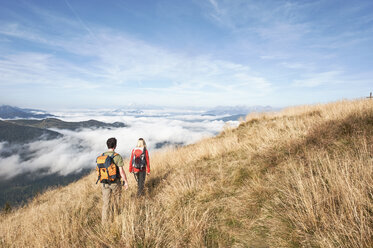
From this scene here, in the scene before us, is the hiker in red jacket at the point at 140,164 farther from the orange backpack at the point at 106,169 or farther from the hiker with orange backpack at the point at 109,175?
the orange backpack at the point at 106,169

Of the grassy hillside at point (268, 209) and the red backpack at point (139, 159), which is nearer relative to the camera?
the grassy hillside at point (268, 209)

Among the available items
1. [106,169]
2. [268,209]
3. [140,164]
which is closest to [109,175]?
[106,169]

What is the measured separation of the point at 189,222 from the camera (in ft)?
10.7

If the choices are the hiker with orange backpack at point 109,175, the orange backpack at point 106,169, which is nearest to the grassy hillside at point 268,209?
the hiker with orange backpack at point 109,175

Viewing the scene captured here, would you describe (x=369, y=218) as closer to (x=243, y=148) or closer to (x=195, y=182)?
(x=195, y=182)

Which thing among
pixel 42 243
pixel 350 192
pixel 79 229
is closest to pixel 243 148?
pixel 350 192

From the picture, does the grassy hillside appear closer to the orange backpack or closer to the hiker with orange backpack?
the hiker with orange backpack

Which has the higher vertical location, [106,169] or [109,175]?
[106,169]

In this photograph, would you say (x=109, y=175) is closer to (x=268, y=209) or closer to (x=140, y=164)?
(x=140, y=164)

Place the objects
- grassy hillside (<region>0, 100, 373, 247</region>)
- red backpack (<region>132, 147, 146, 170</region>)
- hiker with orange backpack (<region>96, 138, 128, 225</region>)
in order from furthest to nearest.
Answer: red backpack (<region>132, 147, 146, 170</region>) < hiker with orange backpack (<region>96, 138, 128, 225</region>) < grassy hillside (<region>0, 100, 373, 247</region>)

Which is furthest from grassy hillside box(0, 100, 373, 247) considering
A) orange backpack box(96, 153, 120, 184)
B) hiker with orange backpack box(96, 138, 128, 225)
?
orange backpack box(96, 153, 120, 184)

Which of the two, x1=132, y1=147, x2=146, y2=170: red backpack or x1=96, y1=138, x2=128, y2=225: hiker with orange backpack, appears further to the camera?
x1=132, y1=147, x2=146, y2=170: red backpack

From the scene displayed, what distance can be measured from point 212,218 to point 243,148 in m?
4.43

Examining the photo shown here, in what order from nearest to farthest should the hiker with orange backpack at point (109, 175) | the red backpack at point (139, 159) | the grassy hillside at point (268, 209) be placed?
the grassy hillside at point (268, 209) → the hiker with orange backpack at point (109, 175) → the red backpack at point (139, 159)
